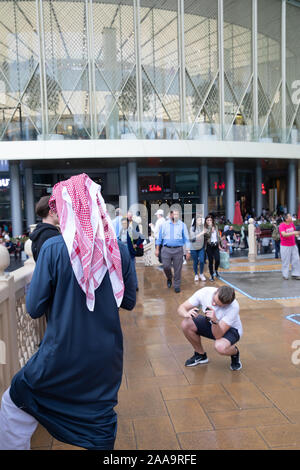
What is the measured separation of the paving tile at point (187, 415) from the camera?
3618 mm

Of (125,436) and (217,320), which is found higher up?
(217,320)

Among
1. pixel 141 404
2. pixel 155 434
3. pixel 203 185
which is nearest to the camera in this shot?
pixel 155 434

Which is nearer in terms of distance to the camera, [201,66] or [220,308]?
[220,308]

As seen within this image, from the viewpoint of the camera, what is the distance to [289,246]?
10.5m

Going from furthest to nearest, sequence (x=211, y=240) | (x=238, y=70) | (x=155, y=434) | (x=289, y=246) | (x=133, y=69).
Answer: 1. (x=238, y=70)
2. (x=133, y=69)
3. (x=211, y=240)
4. (x=289, y=246)
5. (x=155, y=434)

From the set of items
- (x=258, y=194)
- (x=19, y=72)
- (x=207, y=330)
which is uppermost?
(x=19, y=72)

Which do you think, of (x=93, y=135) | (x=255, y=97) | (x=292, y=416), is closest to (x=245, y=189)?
(x=255, y=97)

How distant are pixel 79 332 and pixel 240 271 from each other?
34.5ft

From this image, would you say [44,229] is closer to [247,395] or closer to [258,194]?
[247,395]

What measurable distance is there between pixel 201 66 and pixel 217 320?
22167 mm

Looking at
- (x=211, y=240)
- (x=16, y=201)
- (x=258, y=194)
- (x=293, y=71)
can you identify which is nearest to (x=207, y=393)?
(x=211, y=240)

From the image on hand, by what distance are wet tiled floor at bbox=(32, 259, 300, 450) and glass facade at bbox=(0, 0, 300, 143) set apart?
17286mm

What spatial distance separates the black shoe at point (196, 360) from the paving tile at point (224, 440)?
155 centimetres

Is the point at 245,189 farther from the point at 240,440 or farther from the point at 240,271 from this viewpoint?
the point at 240,440
